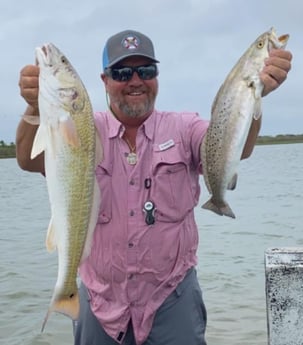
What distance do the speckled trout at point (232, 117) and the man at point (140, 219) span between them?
340mm

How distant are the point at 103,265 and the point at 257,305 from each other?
6.07 m

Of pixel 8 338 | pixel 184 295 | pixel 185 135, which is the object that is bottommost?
pixel 8 338

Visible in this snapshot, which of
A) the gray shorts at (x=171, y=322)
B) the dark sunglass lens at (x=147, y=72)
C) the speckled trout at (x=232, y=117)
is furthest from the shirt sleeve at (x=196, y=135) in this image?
the gray shorts at (x=171, y=322)

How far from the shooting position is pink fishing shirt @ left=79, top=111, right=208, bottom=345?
13.8 feet

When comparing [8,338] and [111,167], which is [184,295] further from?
[8,338]

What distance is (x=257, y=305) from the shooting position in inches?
388

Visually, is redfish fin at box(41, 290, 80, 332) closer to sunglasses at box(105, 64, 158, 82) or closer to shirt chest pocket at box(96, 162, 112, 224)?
shirt chest pocket at box(96, 162, 112, 224)

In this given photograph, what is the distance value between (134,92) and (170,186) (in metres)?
0.64

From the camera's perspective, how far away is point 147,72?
4.17 metres

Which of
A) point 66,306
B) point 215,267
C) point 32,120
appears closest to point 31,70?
point 32,120

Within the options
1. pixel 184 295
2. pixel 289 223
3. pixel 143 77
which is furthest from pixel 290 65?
pixel 289 223

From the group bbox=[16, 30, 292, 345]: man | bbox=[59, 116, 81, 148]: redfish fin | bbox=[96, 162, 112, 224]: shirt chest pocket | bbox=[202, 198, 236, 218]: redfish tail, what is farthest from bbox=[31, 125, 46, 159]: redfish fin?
bbox=[202, 198, 236, 218]: redfish tail

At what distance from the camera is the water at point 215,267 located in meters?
8.98

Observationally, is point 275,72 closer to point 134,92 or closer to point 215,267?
point 134,92
